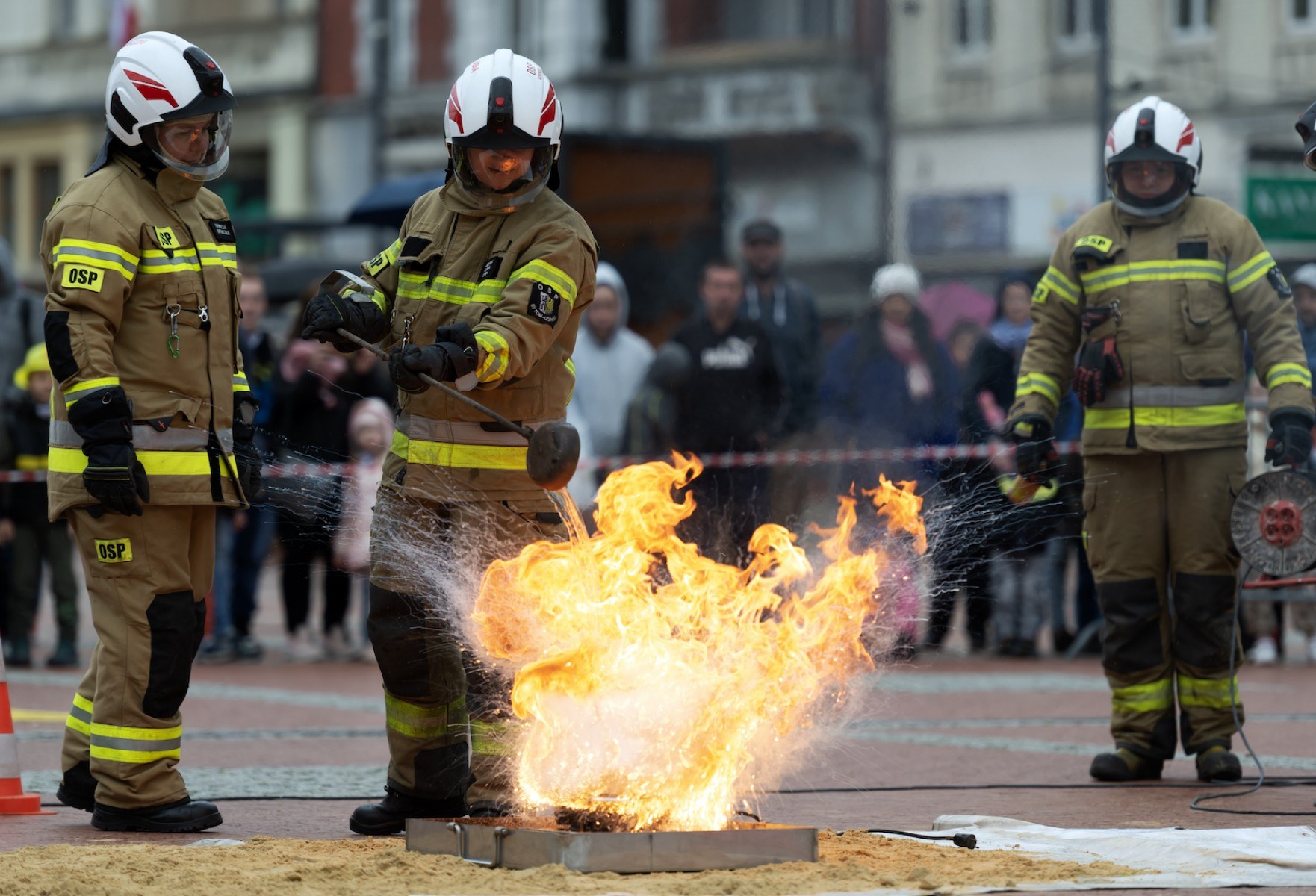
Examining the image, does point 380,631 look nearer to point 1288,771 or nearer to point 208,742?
point 208,742

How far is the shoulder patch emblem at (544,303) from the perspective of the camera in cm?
588

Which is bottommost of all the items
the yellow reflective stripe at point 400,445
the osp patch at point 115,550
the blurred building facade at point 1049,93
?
the osp patch at point 115,550

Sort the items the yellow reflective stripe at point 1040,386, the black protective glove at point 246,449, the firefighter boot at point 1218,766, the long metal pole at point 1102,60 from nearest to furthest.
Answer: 1. the black protective glove at point 246,449
2. the firefighter boot at point 1218,766
3. the yellow reflective stripe at point 1040,386
4. the long metal pole at point 1102,60

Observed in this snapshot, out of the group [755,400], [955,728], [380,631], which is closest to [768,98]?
[755,400]

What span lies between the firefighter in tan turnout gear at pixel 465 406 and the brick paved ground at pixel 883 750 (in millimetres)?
452

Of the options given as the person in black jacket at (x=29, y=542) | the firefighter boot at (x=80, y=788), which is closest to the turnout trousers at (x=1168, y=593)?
the firefighter boot at (x=80, y=788)

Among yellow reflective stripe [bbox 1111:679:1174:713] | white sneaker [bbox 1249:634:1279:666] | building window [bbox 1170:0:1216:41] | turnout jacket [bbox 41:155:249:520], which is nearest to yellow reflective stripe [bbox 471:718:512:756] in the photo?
turnout jacket [bbox 41:155:249:520]

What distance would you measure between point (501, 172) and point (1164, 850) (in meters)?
2.61

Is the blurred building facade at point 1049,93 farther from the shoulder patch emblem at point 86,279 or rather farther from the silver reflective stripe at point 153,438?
the shoulder patch emblem at point 86,279

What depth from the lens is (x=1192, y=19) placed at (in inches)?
810

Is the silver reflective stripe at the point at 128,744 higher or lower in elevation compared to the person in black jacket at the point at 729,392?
lower

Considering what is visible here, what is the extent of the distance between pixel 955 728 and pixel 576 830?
13.4 ft

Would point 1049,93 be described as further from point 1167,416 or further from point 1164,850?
point 1164,850

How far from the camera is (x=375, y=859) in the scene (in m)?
5.20
